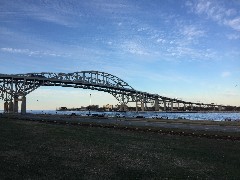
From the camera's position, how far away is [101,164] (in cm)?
1576

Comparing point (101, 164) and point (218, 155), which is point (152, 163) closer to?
point (101, 164)

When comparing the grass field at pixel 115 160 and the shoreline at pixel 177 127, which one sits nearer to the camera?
the grass field at pixel 115 160

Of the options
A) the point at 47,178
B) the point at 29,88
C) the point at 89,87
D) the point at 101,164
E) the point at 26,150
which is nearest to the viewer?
the point at 47,178

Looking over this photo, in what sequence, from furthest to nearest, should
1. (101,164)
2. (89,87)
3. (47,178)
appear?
(89,87) < (101,164) < (47,178)

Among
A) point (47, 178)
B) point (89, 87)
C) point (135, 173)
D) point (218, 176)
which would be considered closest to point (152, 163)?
point (135, 173)

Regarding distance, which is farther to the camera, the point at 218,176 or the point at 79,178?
the point at 218,176

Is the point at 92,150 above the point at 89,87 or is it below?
below

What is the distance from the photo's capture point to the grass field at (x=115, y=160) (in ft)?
45.6

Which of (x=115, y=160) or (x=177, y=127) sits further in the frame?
(x=177, y=127)

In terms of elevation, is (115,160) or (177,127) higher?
(177,127)

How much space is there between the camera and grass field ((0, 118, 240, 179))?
13.9 m

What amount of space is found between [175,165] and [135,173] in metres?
3.09

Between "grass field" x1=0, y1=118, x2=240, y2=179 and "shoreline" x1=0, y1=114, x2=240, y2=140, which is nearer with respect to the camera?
"grass field" x1=0, y1=118, x2=240, y2=179

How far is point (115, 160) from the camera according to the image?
669 inches
